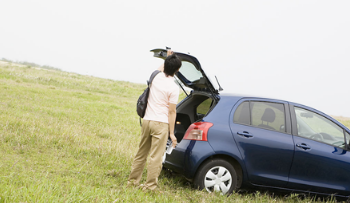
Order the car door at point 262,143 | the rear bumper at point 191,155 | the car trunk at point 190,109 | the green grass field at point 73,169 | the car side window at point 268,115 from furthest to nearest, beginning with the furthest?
the car trunk at point 190,109 < the car side window at point 268,115 < the car door at point 262,143 < the rear bumper at point 191,155 < the green grass field at point 73,169

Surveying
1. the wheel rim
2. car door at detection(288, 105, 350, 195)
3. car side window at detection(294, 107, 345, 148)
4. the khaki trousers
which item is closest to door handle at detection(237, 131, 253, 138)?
the wheel rim

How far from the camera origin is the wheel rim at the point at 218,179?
13.6 feet

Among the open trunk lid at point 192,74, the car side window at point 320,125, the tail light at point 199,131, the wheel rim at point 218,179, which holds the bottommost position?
the wheel rim at point 218,179

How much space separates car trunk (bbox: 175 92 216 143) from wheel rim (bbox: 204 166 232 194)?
1.37m

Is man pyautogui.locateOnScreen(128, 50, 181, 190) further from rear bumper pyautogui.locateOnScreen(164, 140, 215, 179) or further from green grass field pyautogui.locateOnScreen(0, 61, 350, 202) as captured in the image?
green grass field pyautogui.locateOnScreen(0, 61, 350, 202)

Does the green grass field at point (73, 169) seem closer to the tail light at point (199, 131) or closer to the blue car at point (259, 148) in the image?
the blue car at point (259, 148)

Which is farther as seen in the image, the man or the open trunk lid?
the open trunk lid

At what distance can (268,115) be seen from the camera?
4.60 meters

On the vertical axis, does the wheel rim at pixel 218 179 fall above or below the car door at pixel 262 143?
below

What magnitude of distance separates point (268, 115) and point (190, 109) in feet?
Answer: 5.02

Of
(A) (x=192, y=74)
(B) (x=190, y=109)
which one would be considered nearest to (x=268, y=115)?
(A) (x=192, y=74)

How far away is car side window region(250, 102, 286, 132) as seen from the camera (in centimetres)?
450

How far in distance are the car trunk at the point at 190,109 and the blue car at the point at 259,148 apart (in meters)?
0.71

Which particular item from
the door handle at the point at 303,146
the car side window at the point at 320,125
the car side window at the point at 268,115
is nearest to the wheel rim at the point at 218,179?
the car side window at the point at 268,115
